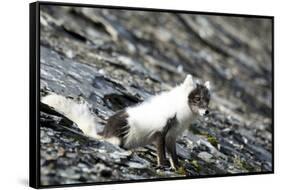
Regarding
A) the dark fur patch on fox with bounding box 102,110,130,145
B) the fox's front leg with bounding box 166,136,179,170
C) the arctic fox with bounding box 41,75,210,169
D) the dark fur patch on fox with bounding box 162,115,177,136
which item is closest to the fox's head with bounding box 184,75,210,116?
the arctic fox with bounding box 41,75,210,169

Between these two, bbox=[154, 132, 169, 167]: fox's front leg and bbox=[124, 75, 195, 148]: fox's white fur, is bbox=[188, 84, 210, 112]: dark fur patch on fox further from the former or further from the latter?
bbox=[154, 132, 169, 167]: fox's front leg

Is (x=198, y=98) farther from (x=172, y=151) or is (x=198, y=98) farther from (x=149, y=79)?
(x=149, y=79)

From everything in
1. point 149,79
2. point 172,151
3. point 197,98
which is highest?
point 149,79

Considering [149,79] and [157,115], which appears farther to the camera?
[149,79]

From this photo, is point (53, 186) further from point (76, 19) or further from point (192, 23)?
point (192, 23)

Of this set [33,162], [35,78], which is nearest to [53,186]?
[33,162]

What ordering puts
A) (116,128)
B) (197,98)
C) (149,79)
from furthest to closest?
(149,79) < (197,98) < (116,128)

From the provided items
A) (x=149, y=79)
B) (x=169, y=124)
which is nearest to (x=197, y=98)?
(x=169, y=124)

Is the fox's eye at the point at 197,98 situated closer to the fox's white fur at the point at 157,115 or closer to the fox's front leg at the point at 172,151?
the fox's white fur at the point at 157,115
